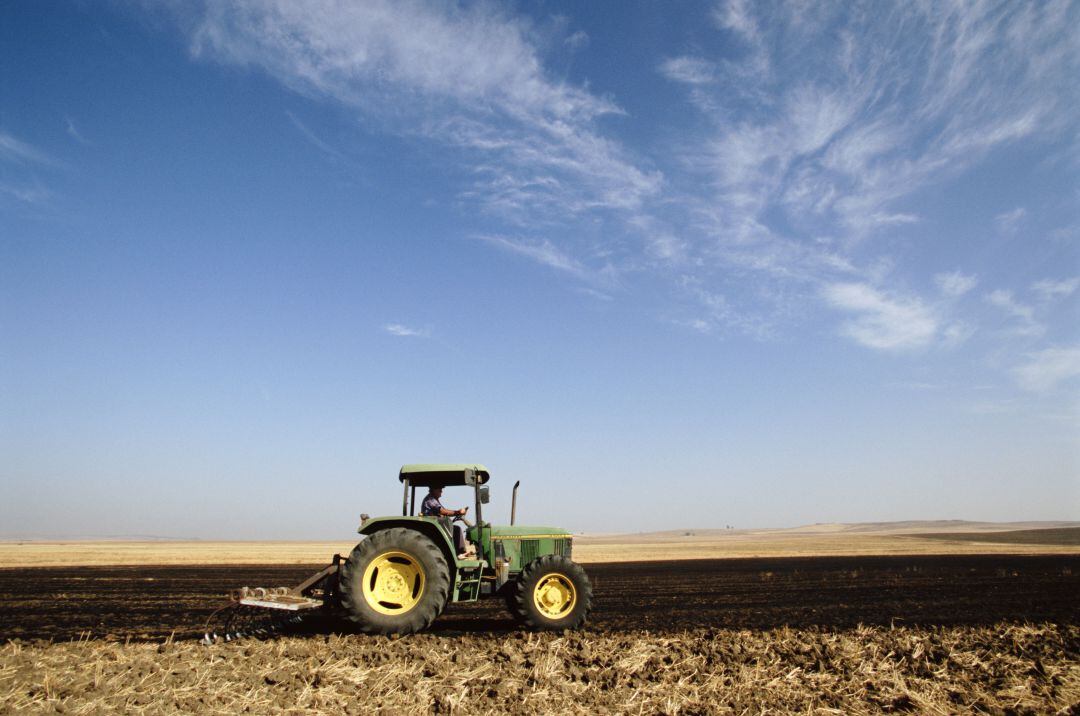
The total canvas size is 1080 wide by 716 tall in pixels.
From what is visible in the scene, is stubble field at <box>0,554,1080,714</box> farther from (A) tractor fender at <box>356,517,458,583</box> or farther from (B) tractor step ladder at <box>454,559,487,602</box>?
(A) tractor fender at <box>356,517,458,583</box>

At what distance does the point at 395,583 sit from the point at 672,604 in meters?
6.58

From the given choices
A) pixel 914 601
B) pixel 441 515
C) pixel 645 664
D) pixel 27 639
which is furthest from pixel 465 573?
pixel 914 601

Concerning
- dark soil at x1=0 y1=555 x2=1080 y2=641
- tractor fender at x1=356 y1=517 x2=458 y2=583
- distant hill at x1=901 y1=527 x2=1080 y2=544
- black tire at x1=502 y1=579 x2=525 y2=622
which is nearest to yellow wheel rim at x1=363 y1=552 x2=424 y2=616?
tractor fender at x1=356 y1=517 x2=458 y2=583

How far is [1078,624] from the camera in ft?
29.9

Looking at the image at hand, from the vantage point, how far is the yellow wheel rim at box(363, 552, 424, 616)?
7.73 m

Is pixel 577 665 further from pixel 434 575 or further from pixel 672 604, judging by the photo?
pixel 672 604

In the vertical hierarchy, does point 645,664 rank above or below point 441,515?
below

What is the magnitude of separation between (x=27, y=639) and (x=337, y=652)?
4.60 metres

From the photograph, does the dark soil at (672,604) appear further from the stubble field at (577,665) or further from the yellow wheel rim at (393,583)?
the yellow wheel rim at (393,583)

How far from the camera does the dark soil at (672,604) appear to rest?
9180 millimetres

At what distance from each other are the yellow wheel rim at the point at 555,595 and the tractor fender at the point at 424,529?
1231 millimetres

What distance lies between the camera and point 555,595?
28.0 ft

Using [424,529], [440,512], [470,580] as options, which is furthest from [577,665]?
[440,512]

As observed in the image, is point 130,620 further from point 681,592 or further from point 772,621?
point 681,592
